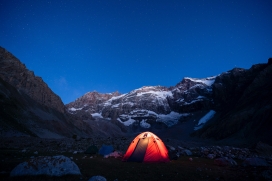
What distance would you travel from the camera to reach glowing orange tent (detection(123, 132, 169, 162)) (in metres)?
13.5

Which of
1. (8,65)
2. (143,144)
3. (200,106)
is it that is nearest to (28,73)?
(8,65)

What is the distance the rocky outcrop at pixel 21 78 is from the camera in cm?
7138

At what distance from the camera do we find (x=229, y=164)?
1302 cm

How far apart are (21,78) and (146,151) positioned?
8049cm

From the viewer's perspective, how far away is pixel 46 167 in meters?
7.46

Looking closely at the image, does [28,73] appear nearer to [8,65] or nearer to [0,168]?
[8,65]

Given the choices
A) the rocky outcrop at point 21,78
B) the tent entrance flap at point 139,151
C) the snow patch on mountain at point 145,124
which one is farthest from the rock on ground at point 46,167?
the snow patch on mountain at point 145,124

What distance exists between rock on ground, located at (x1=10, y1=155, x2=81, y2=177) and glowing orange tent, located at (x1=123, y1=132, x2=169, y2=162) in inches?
248

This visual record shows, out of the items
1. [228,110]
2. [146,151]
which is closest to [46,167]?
[146,151]

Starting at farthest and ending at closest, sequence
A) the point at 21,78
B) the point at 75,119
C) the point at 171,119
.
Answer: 1. the point at 171,119
2. the point at 75,119
3. the point at 21,78

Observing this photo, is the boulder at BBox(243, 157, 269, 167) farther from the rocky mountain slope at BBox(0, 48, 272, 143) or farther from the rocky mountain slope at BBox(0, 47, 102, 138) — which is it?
the rocky mountain slope at BBox(0, 47, 102, 138)

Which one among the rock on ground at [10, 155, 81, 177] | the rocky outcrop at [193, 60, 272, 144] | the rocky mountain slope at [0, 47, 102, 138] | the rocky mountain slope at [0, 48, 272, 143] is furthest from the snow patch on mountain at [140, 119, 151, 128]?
the rock on ground at [10, 155, 81, 177]

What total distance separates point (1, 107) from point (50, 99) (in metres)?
45.6

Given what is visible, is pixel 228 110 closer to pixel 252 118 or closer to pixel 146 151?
pixel 252 118
